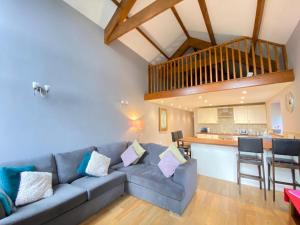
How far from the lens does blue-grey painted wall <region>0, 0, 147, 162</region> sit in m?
2.20

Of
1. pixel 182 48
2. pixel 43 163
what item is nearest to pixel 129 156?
pixel 43 163

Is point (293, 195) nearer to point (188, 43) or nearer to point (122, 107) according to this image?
point (122, 107)

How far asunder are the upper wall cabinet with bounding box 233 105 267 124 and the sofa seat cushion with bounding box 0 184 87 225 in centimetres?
644

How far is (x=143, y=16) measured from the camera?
121 inches

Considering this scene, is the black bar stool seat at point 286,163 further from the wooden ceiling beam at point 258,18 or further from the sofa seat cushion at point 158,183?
the wooden ceiling beam at point 258,18

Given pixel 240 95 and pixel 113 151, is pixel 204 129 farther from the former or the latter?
pixel 113 151

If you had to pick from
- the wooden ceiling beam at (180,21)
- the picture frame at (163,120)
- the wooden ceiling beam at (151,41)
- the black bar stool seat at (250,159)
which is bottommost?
the black bar stool seat at (250,159)

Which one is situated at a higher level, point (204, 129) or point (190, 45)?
point (190, 45)

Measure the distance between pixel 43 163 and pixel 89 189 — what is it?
0.84 meters

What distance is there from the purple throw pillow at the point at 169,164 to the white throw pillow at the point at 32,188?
67.7 inches

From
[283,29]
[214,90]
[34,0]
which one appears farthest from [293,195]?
[34,0]

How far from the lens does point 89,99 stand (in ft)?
10.9

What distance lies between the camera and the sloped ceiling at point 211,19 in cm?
276

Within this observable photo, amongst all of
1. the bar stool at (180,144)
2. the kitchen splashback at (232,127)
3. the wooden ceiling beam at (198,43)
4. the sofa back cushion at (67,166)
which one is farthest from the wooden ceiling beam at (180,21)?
the sofa back cushion at (67,166)
